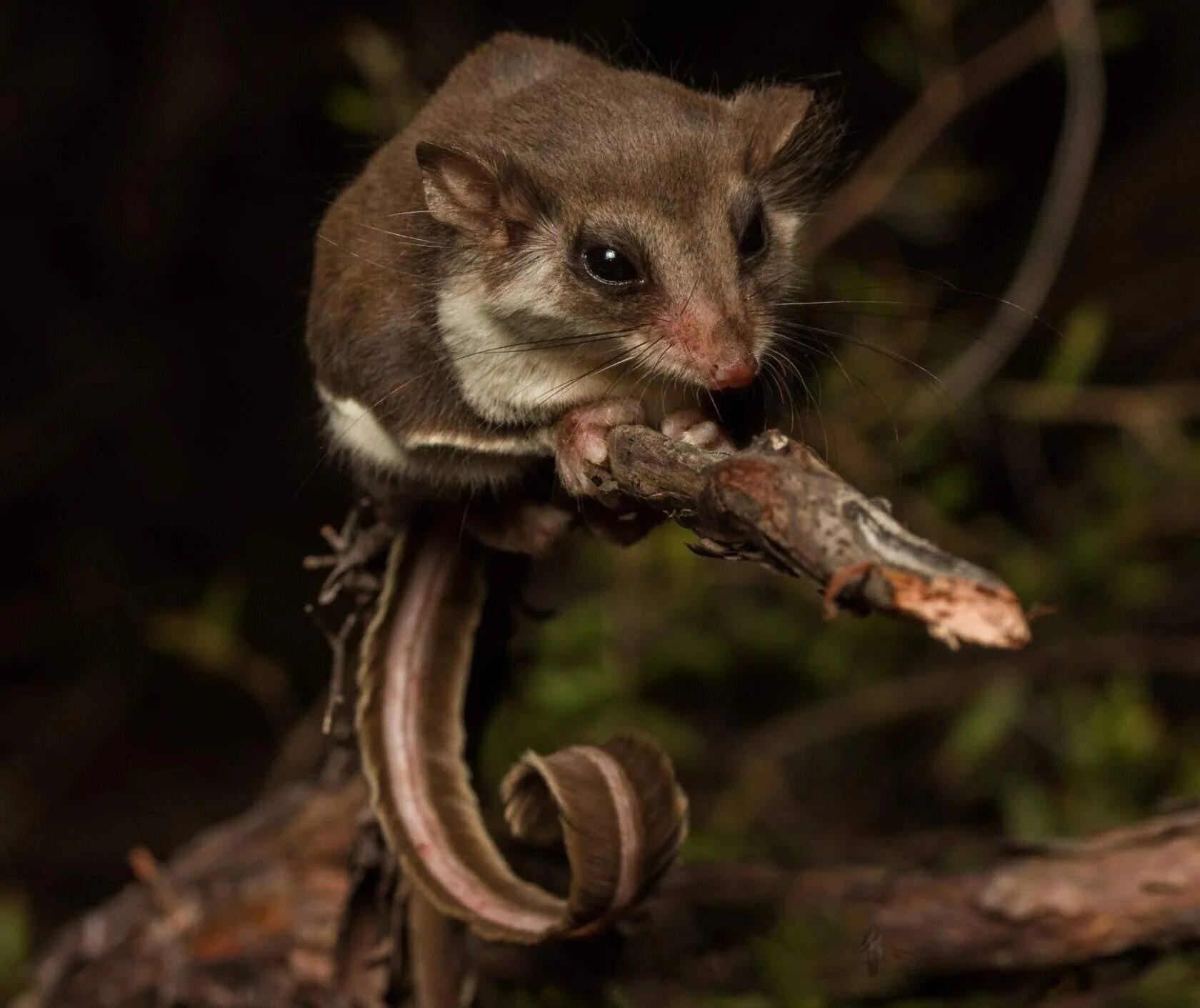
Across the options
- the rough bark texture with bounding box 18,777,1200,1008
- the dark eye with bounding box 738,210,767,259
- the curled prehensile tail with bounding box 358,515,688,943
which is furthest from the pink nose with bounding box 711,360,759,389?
the rough bark texture with bounding box 18,777,1200,1008

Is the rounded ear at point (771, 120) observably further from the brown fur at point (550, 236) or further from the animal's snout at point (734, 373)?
the animal's snout at point (734, 373)

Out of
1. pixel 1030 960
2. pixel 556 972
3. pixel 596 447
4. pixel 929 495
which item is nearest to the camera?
pixel 596 447

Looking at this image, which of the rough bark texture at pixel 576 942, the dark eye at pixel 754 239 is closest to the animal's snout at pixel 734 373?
the rough bark texture at pixel 576 942

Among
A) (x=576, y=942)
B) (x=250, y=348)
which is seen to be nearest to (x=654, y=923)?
(x=576, y=942)

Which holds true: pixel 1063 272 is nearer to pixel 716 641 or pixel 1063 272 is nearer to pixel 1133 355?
pixel 1133 355

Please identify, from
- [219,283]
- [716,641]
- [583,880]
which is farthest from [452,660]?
[219,283]

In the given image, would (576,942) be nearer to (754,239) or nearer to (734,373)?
(734,373)
